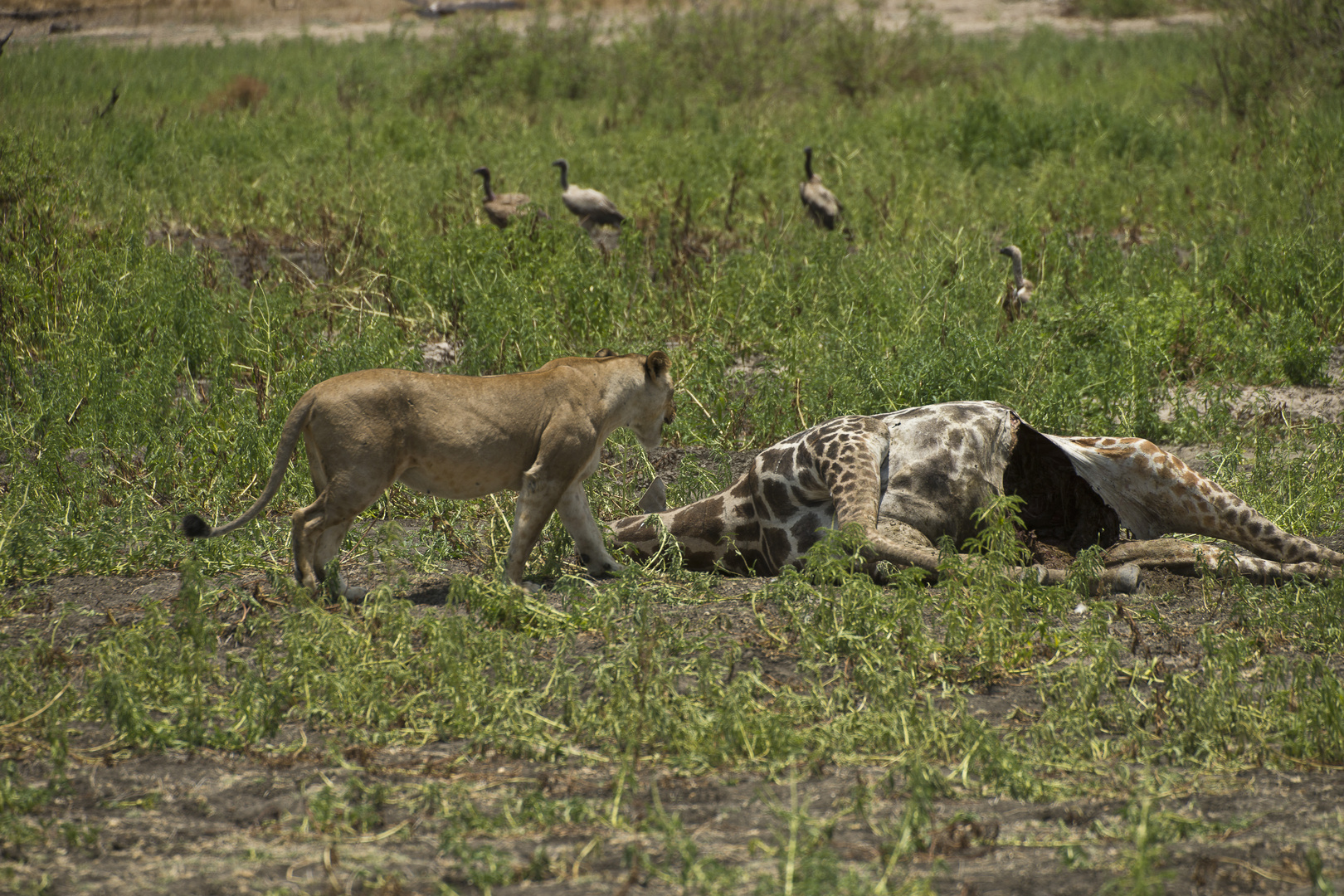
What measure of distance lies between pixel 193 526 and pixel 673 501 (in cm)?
273

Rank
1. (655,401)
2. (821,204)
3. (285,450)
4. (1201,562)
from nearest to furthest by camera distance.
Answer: (285,450) < (1201,562) < (655,401) < (821,204)

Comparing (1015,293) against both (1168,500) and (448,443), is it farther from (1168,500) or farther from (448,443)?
(448,443)

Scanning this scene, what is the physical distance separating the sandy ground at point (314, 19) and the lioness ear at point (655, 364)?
2970cm

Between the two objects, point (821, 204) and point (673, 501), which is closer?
point (673, 501)

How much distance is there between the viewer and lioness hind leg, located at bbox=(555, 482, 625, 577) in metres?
5.77

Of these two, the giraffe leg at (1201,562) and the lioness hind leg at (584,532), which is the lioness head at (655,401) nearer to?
the lioness hind leg at (584,532)

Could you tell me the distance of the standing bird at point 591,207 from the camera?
13.5 m

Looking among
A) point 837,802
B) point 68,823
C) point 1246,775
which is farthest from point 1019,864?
point 68,823

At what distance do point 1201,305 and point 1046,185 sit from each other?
193 inches

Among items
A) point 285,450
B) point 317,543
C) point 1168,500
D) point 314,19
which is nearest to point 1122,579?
point 1168,500

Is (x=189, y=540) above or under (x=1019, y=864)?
under

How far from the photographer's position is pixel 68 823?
11.4ft

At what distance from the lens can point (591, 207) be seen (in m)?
13.6

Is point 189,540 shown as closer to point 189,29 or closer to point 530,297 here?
point 530,297
